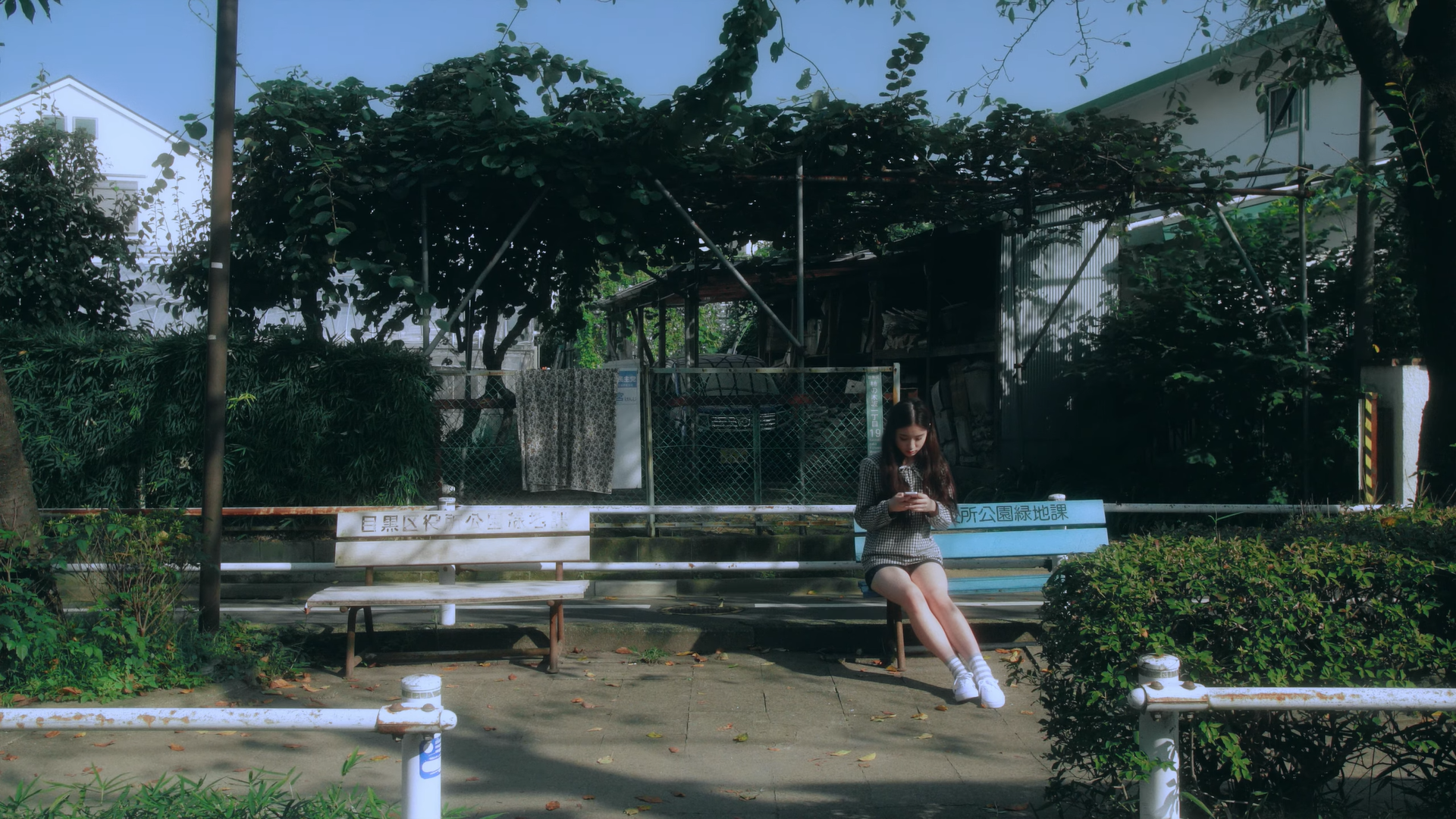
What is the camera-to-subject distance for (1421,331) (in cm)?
673

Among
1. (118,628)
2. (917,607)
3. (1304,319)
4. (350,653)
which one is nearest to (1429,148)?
(917,607)

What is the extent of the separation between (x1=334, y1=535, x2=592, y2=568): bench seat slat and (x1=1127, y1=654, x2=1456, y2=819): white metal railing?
438cm

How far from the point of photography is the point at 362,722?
2.62m

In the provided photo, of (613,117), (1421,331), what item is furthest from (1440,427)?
(613,117)

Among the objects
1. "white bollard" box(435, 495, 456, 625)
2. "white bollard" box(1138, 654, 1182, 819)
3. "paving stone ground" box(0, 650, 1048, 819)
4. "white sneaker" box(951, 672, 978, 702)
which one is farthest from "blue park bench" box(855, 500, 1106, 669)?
"white bollard" box(1138, 654, 1182, 819)

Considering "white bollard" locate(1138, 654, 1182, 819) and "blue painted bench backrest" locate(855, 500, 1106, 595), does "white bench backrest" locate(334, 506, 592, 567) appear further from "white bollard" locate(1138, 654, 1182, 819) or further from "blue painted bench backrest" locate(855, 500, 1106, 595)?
"white bollard" locate(1138, 654, 1182, 819)

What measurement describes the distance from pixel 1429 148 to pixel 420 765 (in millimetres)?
6807

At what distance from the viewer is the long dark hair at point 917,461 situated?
600 centimetres

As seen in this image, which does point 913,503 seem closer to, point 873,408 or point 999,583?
point 999,583

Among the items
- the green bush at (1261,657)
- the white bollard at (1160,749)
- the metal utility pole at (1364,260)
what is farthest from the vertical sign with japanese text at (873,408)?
the white bollard at (1160,749)

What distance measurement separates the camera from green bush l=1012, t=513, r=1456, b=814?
11.0ft

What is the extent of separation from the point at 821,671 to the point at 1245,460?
7681 mm

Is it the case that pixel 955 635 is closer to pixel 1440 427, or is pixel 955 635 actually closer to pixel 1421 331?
pixel 1440 427

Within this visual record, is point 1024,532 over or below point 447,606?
over
